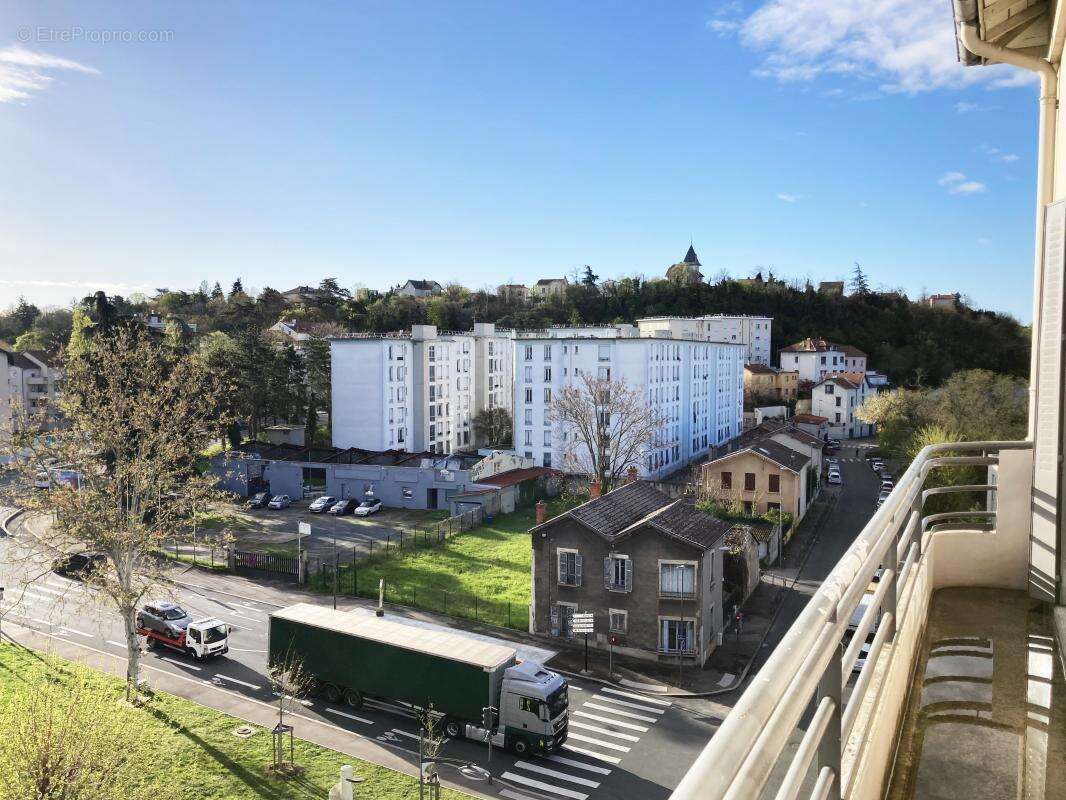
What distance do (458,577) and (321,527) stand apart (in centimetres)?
1365

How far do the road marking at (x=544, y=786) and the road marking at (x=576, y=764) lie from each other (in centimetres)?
108

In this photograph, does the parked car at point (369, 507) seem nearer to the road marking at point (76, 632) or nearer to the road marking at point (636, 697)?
the road marking at point (76, 632)

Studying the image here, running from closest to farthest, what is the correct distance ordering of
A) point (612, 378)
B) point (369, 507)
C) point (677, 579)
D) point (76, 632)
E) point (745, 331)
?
point (677, 579) → point (76, 632) → point (369, 507) → point (612, 378) → point (745, 331)

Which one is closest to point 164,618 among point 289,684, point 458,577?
point 289,684

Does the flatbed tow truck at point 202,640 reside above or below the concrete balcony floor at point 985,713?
below

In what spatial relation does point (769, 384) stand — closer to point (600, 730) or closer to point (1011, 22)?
point (600, 730)

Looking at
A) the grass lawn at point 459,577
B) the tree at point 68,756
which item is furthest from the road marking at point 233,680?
the tree at point 68,756

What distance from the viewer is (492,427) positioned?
71.6 metres

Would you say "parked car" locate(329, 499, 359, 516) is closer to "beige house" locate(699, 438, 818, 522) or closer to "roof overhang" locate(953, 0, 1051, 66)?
"beige house" locate(699, 438, 818, 522)

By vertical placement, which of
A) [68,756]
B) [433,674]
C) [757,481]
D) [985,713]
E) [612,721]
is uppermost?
[985,713]

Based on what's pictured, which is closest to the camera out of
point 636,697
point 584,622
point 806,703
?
point 806,703

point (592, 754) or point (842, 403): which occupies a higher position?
point (842, 403)

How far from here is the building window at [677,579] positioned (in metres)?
25.7

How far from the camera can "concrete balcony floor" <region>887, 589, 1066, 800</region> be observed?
3.36m
